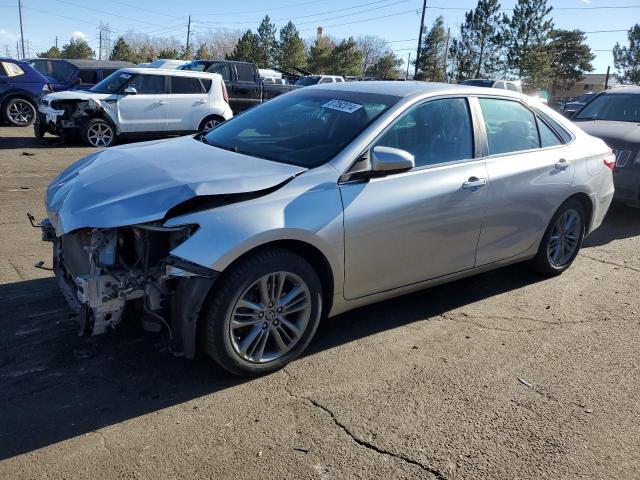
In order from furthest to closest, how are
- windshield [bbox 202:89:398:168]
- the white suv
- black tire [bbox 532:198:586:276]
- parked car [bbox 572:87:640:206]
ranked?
the white suv → parked car [bbox 572:87:640:206] → black tire [bbox 532:198:586:276] → windshield [bbox 202:89:398:168]

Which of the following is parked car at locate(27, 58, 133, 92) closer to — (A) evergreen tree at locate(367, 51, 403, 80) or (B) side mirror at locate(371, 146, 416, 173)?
(B) side mirror at locate(371, 146, 416, 173)

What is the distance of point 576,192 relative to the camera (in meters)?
5.01

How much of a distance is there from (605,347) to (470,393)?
1.37 meters

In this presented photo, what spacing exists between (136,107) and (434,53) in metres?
62.9

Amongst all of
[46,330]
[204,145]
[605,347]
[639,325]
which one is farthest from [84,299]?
[639,325]

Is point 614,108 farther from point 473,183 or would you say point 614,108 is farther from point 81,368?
point 81,368

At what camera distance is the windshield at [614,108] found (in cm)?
874

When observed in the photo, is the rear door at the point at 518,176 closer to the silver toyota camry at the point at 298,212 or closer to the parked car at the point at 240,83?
the silver toyota camry at the point at 298,212

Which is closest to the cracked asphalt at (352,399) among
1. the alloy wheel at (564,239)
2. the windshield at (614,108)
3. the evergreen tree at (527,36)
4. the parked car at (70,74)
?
the alloy wheel at (564,239)

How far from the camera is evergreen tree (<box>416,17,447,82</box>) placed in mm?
66312

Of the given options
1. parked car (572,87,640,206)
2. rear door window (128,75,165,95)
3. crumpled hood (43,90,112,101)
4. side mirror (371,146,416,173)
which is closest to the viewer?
side mirror (371,146,416,173)

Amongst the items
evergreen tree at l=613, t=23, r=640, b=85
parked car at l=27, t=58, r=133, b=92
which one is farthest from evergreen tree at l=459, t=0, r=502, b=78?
parked car at l=27, t=58, r=133, b=92

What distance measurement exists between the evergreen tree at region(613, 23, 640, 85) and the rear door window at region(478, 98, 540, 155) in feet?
251

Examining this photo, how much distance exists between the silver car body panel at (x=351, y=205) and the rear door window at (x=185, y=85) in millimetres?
9156
